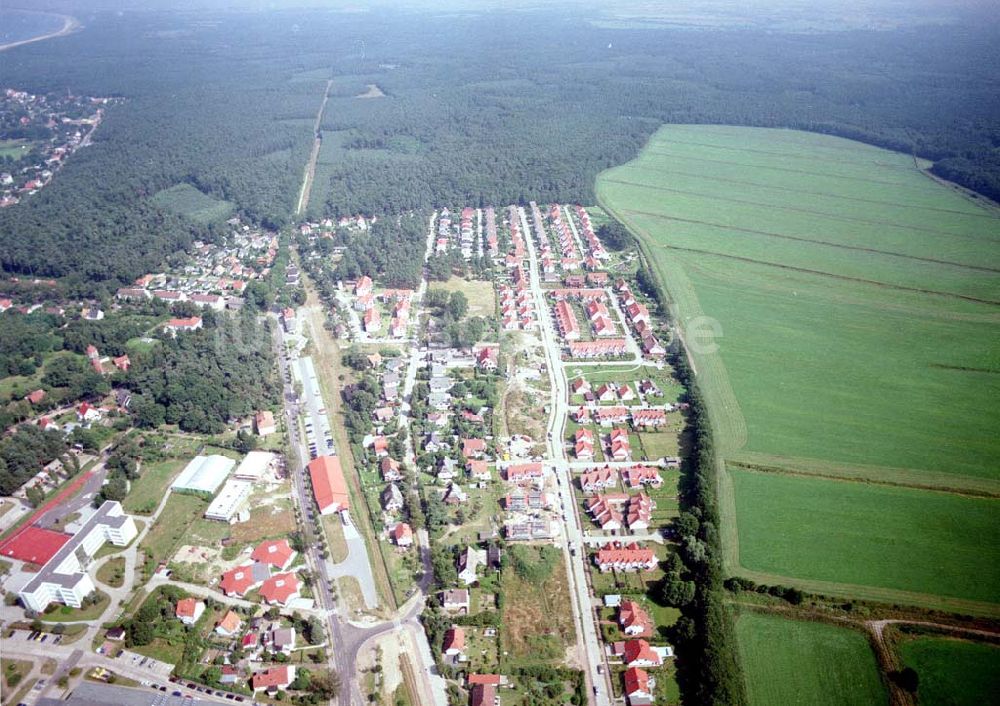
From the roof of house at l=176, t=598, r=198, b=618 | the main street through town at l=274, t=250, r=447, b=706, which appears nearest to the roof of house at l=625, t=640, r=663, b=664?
the main street through town at l=274, t=250, r=447, b=706

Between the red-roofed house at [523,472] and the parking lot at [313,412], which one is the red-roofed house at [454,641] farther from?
the parking lot at [313,412]

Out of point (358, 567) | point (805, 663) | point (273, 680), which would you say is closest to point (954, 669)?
point (805, 663)

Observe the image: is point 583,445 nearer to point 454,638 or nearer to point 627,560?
point 627,560

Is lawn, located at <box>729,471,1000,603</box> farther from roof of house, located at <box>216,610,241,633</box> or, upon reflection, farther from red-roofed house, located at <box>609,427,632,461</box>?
roof of house, located at <box>216,610,241,633</box>

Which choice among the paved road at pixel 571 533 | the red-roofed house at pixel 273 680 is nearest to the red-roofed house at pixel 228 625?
the red-roofed house at pixel 273 680

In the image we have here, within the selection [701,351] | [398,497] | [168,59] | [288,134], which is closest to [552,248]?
[701,351]
